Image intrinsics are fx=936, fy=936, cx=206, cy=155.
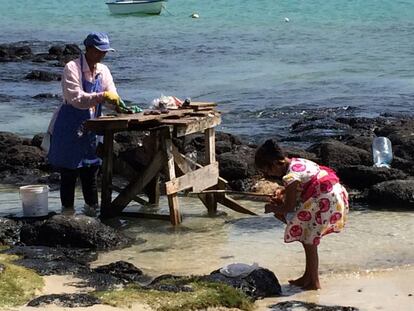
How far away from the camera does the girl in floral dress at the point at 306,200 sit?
24.3 feet

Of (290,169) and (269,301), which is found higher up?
(290,169)

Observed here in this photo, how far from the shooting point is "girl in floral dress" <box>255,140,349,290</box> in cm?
739

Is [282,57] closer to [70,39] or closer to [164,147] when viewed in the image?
[70,39]

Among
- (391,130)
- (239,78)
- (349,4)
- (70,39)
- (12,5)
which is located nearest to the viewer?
(391,130)

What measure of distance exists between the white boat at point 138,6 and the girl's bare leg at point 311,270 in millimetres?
44600

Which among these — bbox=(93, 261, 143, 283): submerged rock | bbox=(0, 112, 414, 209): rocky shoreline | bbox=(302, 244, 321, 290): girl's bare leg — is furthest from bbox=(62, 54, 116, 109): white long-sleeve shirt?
bbox=(302, 244, 321, 290): girl's bare leg

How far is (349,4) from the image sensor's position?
58.4m

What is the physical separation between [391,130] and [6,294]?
992cm

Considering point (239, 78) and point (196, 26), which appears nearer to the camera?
point (239, 78)

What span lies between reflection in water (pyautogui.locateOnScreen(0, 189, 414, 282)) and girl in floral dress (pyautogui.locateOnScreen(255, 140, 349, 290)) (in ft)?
1.86

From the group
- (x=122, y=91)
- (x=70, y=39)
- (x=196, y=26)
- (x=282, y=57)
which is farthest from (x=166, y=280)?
(x=196, y=26)

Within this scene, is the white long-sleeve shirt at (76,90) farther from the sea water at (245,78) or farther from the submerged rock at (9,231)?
the sea water at (245,78)

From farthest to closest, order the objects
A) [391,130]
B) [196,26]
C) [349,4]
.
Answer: [349,4], [196,26], [391,130]

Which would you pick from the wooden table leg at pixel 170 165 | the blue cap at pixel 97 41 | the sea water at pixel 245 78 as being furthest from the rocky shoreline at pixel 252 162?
the blue cap at pixel 97 41
